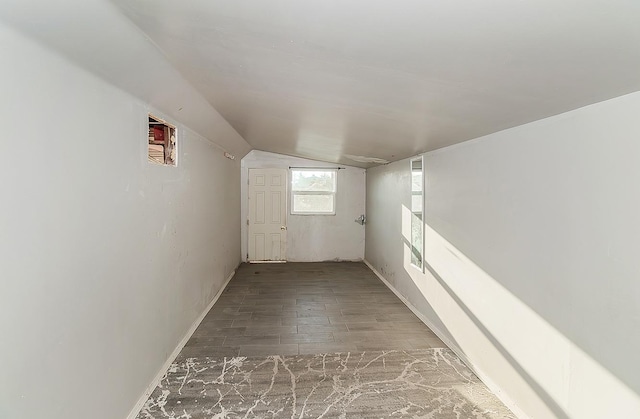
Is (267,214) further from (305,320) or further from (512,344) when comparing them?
(512,344)

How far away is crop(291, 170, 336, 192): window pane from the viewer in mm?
6656

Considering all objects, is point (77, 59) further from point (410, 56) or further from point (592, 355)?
point (592, 355)

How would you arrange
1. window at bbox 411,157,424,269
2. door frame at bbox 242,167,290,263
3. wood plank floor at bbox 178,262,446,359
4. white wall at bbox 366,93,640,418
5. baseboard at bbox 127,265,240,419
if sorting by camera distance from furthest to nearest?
door frame at bbox 242,167,290,263 < window at bbox 411,157,424,269 < wood plank floor at bbox 178,262,446,359 < baseboard at bbox 127,265,240,419 < white wall at bbox 366,93,640,418

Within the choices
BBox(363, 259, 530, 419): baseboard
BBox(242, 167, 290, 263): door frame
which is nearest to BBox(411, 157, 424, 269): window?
BBox(363, 259, 530, 419): baseboard

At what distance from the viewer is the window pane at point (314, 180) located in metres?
6.66

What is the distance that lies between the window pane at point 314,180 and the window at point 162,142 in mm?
3904

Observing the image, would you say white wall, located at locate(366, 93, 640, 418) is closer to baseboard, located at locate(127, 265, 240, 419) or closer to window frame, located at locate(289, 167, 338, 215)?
baseboard, located at locate(127, 265, 240, 419)

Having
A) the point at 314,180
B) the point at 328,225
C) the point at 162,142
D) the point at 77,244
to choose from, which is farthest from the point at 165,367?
the point at 314,180

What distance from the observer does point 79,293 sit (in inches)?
61.1

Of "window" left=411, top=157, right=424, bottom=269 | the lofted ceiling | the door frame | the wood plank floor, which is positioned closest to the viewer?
the lofted ceiling

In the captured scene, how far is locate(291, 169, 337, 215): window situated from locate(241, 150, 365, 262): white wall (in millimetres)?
105

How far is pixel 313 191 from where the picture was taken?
6723 millimetres

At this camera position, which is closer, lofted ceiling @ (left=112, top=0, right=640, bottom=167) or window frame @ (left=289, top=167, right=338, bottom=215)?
lofted ceiling @ (left=112, top=0, right=640, bottom=167)

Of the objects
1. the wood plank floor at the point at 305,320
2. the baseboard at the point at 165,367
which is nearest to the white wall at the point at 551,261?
the wood plank floor at the point at 305,320
